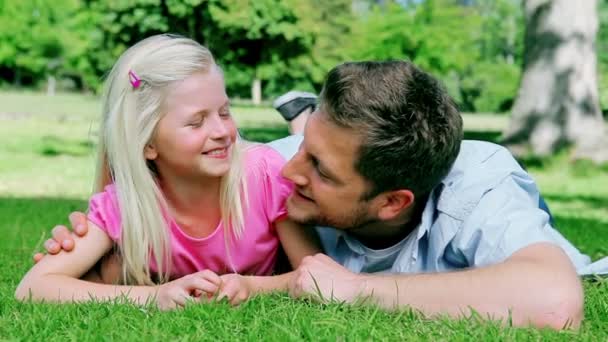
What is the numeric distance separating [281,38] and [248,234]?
24.9m

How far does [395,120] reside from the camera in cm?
307

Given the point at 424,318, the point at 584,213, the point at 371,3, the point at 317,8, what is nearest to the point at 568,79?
the point at 584,213

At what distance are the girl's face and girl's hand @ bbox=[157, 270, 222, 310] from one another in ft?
1.83

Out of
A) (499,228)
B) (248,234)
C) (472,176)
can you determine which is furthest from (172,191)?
(499,228)

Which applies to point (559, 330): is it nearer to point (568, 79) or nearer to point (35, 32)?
point (568, 79)

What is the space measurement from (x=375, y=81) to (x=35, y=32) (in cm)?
6375

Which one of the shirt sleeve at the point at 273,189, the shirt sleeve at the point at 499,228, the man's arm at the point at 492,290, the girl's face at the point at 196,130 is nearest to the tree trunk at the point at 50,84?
the shirt sleeve at the point at 273,189

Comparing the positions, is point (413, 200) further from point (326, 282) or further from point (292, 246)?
point (292, 246)

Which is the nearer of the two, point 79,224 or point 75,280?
point 75,280

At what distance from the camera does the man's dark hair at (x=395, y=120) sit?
3.07 meters

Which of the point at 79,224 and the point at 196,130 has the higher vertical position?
the point at 196,130

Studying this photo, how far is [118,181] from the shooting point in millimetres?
3510

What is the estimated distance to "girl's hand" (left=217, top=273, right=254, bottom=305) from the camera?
9.88 ft

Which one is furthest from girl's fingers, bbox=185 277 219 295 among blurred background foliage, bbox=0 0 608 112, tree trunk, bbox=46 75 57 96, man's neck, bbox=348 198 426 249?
tree trunk, bbox=46 75 57 96
